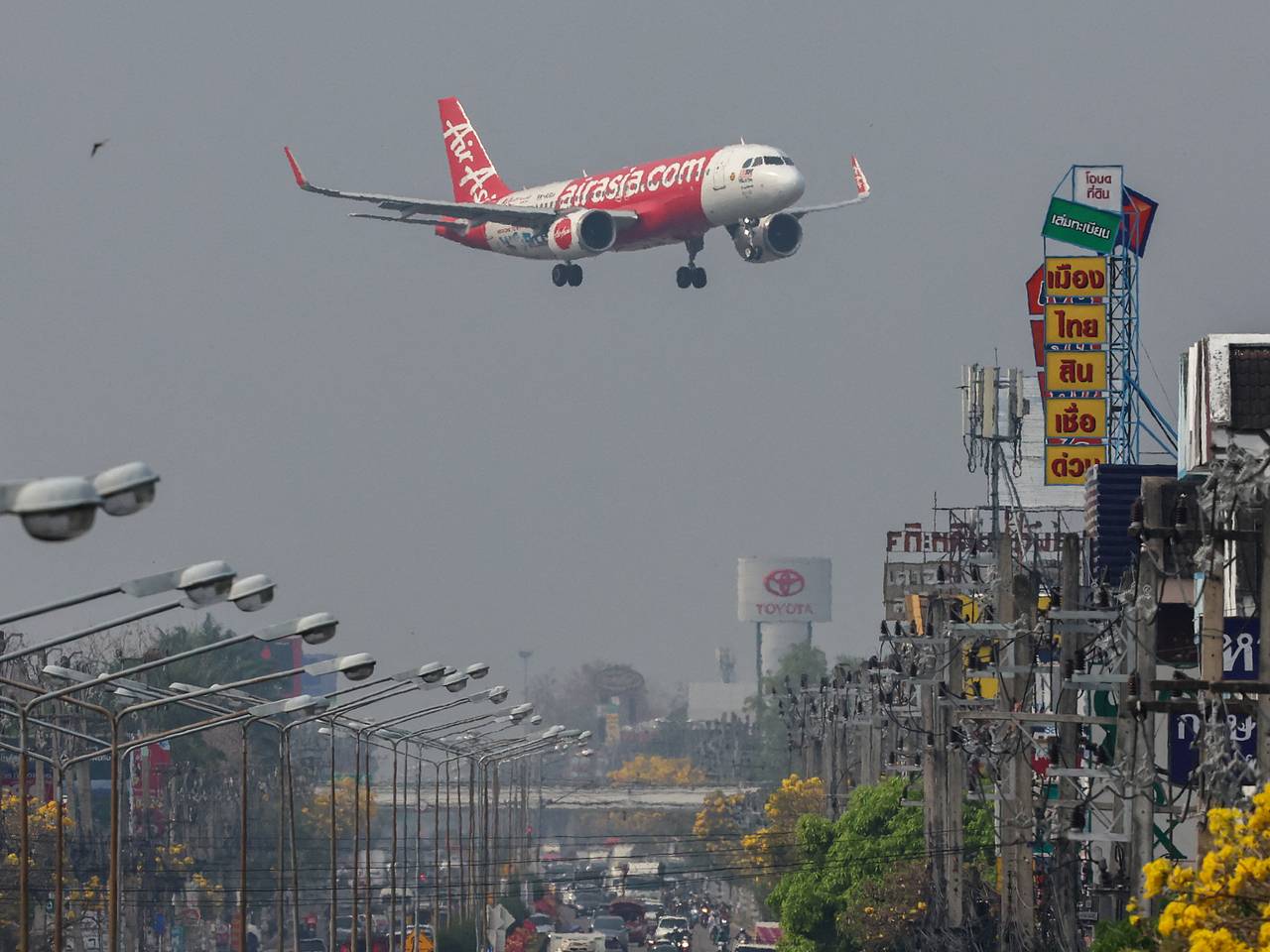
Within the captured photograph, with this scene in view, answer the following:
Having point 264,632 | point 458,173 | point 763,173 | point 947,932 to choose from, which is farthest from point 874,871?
point 458,173

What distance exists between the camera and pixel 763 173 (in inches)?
4247

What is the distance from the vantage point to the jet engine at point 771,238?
108 m

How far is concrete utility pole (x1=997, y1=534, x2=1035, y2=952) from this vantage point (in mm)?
51531

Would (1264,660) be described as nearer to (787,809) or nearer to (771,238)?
(771,238)

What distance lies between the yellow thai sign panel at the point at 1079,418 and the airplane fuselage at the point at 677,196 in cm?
2864

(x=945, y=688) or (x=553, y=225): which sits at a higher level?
(x=553, y=225)

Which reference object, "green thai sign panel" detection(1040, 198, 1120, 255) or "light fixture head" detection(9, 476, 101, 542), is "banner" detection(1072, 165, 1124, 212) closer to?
"green thai sign panel" detection(1040, 198, 1120, 255)

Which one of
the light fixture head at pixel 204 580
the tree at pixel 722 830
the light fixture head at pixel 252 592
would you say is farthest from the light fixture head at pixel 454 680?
the tree at pixel 722 830

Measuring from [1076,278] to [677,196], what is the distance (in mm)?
32232

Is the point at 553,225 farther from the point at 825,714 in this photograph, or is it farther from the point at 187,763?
the point at 187,763

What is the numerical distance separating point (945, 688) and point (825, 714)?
58213 millimetres

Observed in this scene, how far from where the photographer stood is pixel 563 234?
368 feet

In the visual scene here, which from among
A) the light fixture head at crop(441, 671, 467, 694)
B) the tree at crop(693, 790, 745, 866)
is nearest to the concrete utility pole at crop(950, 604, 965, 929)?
the light fixture head at crop(441, 671, 467, 694)

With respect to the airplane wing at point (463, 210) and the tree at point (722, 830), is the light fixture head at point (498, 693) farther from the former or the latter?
the tree at point (722, 830)
